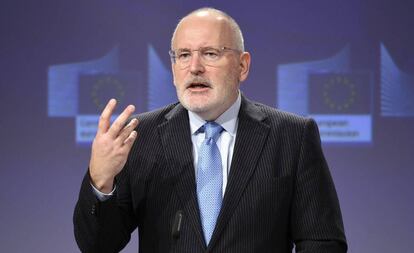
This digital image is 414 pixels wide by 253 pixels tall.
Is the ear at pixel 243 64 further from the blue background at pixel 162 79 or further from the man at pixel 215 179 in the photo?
the blue background at pixel 162 79

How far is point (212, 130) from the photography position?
2.12m

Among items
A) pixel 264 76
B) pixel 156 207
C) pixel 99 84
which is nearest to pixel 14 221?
pixel 99 84

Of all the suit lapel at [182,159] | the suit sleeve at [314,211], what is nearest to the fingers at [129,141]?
the suit lapel at [182,159]

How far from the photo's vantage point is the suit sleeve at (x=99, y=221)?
1.91m

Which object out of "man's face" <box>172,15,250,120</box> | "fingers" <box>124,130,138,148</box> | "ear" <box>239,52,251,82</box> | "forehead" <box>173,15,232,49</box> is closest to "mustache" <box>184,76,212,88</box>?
"man's face" <box>172,15,250,120</box>

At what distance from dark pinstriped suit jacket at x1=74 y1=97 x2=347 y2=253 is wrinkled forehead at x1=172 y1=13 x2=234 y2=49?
26cm

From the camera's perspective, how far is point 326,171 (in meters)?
2.13

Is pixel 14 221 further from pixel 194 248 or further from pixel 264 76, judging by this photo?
pixel 194 248

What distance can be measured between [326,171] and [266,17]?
6.85 ft

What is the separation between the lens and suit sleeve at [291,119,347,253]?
80.4 inches

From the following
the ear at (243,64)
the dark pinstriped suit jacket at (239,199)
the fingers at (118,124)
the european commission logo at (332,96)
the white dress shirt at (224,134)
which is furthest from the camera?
the european commission logo at (332,96)

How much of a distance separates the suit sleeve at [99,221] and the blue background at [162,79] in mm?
2078

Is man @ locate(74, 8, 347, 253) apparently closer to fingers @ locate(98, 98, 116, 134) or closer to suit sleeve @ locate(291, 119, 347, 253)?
suit sleeve @ locate(291, 119, 347, 253)

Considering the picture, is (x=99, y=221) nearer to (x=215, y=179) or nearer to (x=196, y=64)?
(x=215, y=179)
